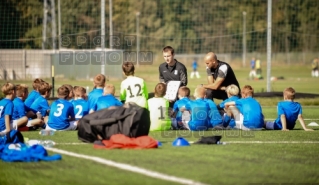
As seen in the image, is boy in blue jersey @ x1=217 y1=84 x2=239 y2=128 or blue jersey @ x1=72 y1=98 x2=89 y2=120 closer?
blue jersey @ x1=72 y1=98 x2=89 y2=120

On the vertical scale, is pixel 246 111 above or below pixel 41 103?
below

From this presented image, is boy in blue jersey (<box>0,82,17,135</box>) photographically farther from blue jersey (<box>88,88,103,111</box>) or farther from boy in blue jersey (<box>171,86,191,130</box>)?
boy in blue jersey (<box>171,86,191,130</box>)

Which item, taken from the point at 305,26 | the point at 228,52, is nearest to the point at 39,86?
the point at 305,26

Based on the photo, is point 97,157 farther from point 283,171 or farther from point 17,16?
point 17,16

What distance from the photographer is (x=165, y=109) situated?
1427 cm

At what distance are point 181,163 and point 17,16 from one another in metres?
31.3

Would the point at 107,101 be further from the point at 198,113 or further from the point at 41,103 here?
the point at 41,103

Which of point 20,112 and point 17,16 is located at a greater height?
point 17,16

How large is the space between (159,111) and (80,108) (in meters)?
1.75

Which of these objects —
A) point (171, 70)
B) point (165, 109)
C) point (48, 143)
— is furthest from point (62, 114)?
point (171, 70)

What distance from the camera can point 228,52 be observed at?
231 ft

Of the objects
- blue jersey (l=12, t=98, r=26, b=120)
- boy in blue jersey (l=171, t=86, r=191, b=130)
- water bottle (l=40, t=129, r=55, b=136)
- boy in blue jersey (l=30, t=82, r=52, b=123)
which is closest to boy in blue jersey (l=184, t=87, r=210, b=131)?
boy in blue jersey (l=171, t=86, r=191, b=130)

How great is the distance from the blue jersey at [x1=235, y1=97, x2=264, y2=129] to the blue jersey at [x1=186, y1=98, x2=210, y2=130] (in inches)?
27.2

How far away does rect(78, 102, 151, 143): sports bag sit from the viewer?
1099cm
